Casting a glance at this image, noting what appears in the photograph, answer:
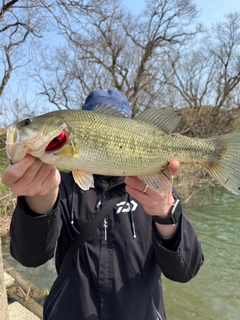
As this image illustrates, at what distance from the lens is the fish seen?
4.80 feet

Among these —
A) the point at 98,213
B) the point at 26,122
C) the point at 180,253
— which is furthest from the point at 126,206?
the point at 26,122

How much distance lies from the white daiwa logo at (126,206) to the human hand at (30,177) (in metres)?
0.63

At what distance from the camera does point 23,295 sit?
4.53 meters

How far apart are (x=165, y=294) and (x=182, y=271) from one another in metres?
4.04

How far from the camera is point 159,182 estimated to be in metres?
1.66

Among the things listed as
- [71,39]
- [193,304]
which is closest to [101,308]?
[193,304]

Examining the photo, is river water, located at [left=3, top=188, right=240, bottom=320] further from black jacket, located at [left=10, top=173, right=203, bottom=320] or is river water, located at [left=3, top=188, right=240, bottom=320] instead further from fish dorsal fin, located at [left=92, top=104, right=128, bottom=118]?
fish dorsal fin, located at [left=92, top=104, right=128, bottom=118]

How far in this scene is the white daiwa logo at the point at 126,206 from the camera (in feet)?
6.84

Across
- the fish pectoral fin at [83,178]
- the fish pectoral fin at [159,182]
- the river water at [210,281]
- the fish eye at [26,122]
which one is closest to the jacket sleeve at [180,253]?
the fish pectoral fin at [159,182]

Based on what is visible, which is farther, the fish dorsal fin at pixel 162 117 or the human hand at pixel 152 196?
the fish dorsal fin at pixel 162 117

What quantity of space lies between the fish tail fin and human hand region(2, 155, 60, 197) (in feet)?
3.07

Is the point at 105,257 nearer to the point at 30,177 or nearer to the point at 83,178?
the point at 83,178

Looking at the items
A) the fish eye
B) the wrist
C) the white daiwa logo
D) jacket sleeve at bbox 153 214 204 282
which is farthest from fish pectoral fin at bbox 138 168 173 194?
the fish eye

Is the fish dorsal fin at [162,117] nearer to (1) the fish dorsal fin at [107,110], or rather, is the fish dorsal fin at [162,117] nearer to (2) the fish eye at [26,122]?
(1) the fish dorsal fin at [107,110]
